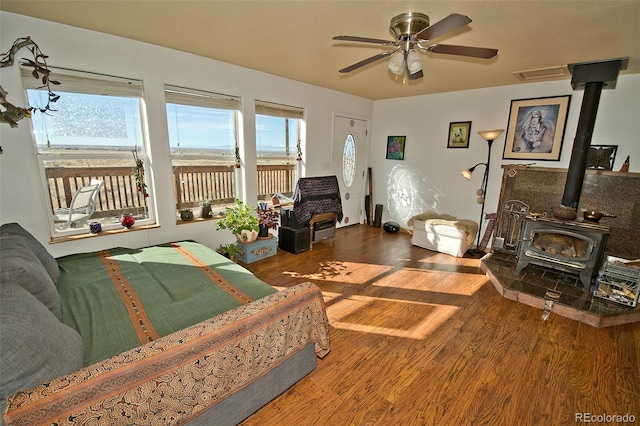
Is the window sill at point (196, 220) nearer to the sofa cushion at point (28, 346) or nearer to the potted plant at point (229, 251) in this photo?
the potted plant at point (229, 251)

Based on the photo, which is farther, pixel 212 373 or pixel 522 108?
pixel 522 108

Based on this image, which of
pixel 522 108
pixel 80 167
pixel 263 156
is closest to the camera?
pixel 80 167

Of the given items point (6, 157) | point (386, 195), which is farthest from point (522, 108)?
point (6, 157)

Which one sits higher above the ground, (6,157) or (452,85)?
(452,85)

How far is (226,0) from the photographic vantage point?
187cm

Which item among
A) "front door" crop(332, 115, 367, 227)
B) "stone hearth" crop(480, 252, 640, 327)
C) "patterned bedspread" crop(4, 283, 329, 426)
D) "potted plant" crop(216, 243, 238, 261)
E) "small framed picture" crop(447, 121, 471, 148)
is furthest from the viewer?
"front door" crop(332, 115, 367, 227)

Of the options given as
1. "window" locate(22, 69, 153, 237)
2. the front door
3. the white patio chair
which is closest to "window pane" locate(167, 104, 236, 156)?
"window" locate(22, 69, 153, 237)

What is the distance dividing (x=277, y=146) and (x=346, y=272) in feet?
7.03

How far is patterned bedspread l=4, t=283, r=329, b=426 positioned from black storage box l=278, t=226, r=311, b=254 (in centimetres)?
217

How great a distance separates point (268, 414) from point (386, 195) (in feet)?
14.6

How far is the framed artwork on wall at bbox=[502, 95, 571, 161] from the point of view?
351 cm

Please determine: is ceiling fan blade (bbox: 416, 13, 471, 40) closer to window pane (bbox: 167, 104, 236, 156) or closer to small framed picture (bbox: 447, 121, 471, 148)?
window pane (bbox: 167, 104, 236, 156)

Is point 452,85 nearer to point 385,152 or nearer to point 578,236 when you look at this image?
point 385,152

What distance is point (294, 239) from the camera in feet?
12.6
